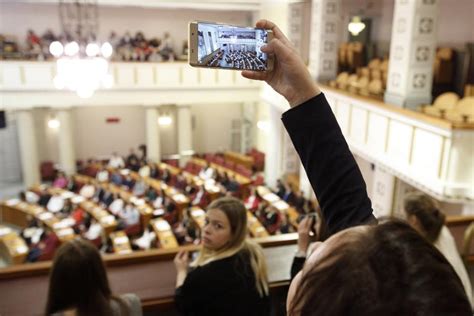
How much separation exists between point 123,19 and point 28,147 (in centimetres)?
663

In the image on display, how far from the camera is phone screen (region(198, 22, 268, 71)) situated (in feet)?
4.93

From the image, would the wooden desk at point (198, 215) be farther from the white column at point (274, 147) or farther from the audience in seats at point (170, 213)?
the white column at point (274, 147)

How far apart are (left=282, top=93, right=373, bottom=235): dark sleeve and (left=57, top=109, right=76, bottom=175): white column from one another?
56.0 feet

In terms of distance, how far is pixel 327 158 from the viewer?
4.20 feet

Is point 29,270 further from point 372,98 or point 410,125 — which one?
point 372,98

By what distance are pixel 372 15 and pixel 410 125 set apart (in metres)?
8.89

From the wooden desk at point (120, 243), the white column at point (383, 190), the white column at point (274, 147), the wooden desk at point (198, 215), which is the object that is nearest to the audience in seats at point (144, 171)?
the wooden desk at point (198, 215)

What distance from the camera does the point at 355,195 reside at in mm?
1263

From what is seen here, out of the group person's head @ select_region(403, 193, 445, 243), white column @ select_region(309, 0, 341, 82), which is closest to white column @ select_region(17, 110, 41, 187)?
white column @ select_region(309, 0, 341, 82)

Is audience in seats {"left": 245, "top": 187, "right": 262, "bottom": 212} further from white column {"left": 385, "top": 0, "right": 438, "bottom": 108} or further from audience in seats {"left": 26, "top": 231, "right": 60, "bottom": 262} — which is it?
white column {"left": 385, "top": 0, "right": 438, "bottom": 108}

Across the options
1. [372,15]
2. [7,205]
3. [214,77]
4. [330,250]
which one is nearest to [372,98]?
[372,15]

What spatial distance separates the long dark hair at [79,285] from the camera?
2012mm

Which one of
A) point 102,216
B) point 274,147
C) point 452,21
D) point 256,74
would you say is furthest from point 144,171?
point 256,74

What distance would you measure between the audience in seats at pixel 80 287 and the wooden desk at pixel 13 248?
9.19 m
